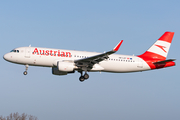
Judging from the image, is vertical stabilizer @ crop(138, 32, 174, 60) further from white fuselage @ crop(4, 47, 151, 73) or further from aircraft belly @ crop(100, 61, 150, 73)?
white fuselage @ crop(4, 47, 151, 73)

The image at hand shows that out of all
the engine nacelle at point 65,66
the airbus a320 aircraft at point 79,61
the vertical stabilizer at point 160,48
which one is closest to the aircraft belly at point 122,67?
the airbus a320 aircraft at point 79,61

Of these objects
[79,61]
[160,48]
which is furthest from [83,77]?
[160,48]

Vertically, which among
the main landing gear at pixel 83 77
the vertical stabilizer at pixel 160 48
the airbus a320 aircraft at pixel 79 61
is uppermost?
the vertical stabilizer at pixel 160 48

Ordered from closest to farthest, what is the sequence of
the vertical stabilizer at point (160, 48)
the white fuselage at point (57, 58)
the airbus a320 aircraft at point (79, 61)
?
the airbus a320 aircraft at point (79, 61) → the white fuselage at point (57, 58) → the vertical stabilizer at point (160, 48)

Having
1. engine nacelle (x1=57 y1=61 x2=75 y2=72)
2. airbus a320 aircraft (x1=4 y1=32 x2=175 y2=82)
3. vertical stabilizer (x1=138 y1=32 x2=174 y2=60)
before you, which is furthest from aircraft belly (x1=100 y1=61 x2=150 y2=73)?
engine nacelle (x1=57 y1=61 x2=75 y2=72)

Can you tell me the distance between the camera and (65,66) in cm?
4309

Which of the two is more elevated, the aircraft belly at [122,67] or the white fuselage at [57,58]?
the white fuselage at [57,58]

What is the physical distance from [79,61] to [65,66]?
211 centimetres

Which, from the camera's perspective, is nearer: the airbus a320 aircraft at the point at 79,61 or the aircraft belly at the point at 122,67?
the airbus a320 aircraft at the point at 79,61

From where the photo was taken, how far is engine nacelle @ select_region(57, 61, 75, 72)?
4301 cm

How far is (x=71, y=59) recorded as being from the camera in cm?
4450

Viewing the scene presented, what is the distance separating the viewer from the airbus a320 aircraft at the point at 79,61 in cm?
4375

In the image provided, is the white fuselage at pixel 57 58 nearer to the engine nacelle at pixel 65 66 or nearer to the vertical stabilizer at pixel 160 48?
the engine nacelle at pixel 65 66

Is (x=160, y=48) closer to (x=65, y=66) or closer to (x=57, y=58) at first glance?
(x=65, y=66)
